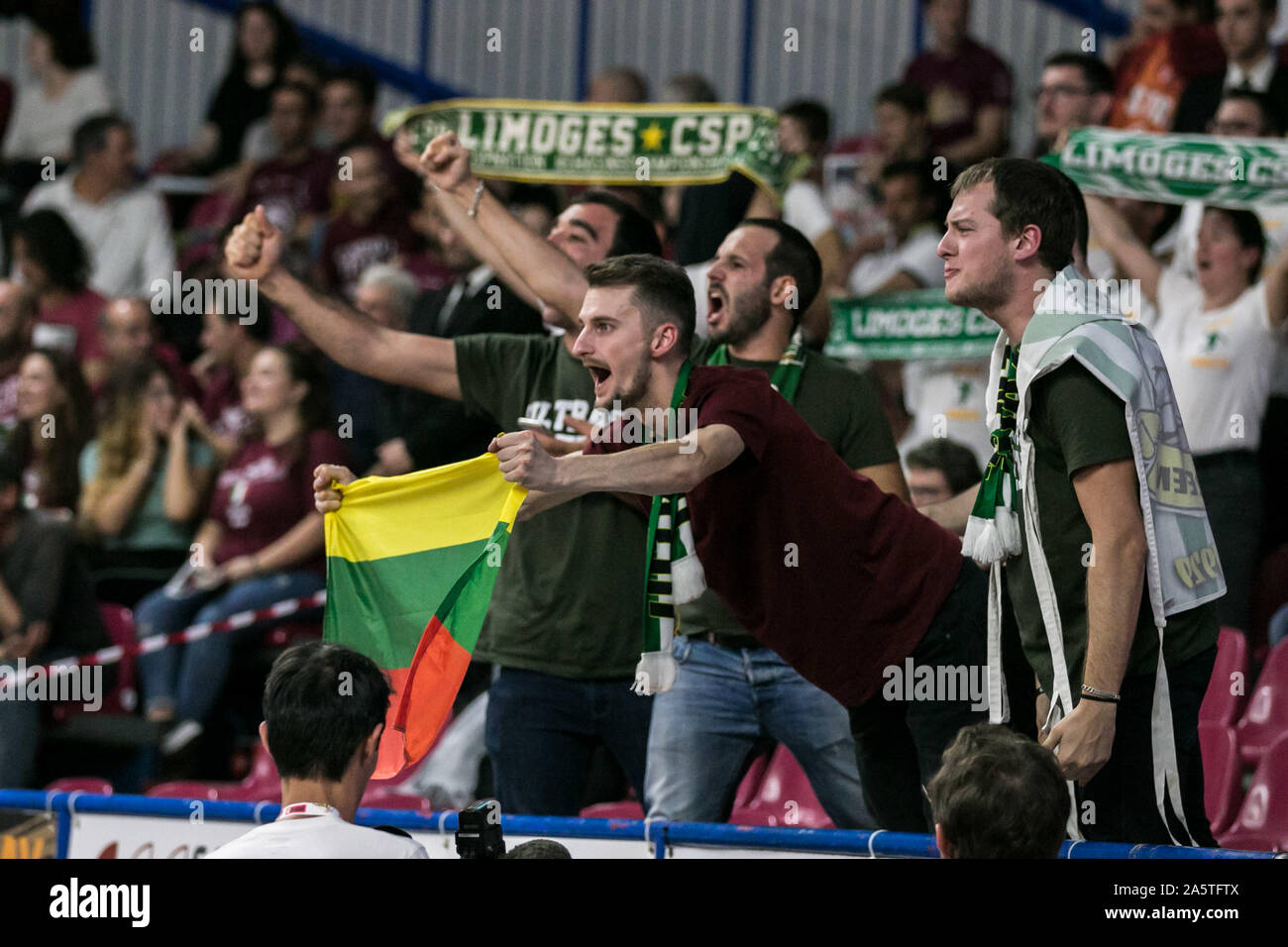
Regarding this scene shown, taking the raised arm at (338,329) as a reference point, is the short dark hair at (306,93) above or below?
above

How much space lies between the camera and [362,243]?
10.7 metres

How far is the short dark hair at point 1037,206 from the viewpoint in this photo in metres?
4.19

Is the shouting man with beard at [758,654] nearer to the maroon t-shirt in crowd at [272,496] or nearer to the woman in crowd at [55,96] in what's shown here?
the maroon t-shirt in crowd at [272,496]

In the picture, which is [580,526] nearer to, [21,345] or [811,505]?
[811,505]

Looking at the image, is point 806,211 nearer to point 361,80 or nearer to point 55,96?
point 361,80

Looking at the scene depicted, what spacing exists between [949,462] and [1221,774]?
1.52 meters

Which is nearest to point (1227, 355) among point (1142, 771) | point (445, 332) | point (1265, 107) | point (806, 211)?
point (1265, 107)

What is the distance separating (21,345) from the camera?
32.9ft

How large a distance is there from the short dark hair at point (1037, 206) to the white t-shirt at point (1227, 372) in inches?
123

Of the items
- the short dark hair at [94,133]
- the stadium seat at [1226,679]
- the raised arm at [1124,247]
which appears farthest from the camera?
the short dark hair at [94,133]

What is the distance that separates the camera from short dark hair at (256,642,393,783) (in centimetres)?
359

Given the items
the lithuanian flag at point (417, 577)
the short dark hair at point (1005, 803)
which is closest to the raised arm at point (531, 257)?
the lithuanian flag at point (417, 577)

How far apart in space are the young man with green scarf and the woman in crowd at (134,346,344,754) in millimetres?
4862

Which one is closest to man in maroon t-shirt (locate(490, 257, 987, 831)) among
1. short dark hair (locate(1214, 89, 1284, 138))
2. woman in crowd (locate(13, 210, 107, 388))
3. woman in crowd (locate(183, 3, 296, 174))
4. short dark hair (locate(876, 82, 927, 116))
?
short dark hair (locate(1214, 89, 1284, 138))
